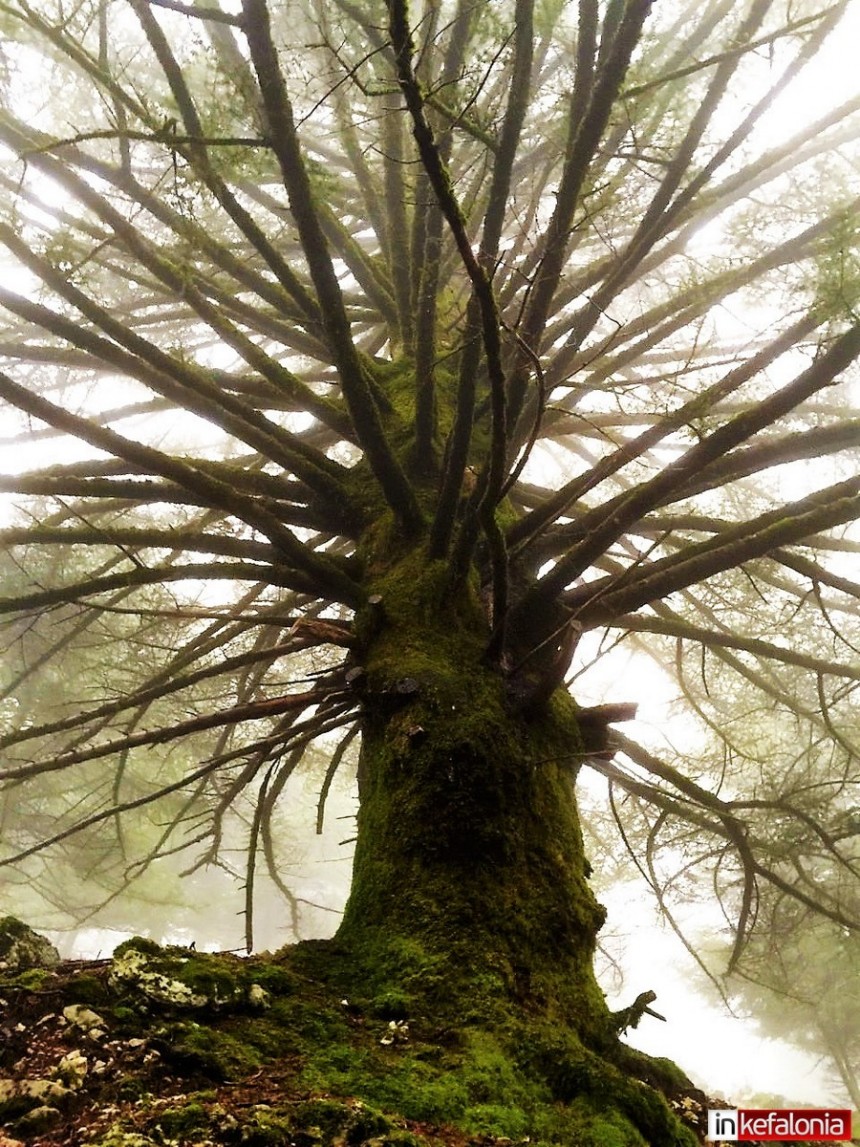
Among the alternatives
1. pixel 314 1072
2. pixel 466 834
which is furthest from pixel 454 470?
pixel 314 1072

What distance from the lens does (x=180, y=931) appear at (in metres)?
20.3

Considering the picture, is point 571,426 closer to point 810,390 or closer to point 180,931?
point 810,390

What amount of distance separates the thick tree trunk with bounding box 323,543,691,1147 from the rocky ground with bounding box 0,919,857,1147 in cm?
11

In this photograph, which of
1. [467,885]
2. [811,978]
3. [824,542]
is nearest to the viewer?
[467,885]

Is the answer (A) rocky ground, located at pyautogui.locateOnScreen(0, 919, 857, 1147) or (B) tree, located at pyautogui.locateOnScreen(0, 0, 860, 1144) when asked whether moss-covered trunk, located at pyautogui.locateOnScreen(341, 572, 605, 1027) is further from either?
(A) rocky ground, located at pyautogui.locateOnScreen(0, 919, 857, 1147)

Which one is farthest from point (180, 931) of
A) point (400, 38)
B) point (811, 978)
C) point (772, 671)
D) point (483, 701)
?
point (400, 38)

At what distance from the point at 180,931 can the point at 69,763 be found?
21404mm

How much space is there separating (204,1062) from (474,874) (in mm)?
732

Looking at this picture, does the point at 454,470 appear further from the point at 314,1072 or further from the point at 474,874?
the point at 314,1072

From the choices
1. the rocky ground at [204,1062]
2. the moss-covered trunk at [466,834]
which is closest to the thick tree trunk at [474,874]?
the moss-covered trunk at [466,834]

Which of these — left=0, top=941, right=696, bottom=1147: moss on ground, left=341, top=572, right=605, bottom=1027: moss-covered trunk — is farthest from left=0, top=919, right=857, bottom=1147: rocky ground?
left=341, top=572, right=605, bottom=1027: moss-covered trunk

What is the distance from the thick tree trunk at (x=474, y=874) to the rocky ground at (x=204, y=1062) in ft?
0.35

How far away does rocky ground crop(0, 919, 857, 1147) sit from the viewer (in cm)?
92

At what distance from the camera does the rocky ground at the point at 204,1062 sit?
3.03 feet
